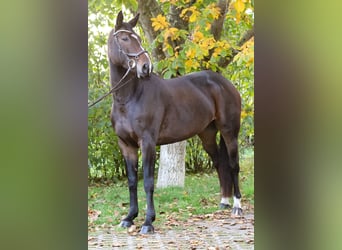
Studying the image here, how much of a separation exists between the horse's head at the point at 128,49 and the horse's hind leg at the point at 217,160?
1.22 feet

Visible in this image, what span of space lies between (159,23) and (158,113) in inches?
14.4

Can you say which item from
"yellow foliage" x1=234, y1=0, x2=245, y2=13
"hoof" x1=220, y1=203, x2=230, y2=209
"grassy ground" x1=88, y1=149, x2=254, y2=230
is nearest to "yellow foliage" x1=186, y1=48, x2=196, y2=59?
"yellow foliage" x1=234, y1=0, x2=245, y2=13

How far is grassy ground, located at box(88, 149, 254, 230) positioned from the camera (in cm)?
167

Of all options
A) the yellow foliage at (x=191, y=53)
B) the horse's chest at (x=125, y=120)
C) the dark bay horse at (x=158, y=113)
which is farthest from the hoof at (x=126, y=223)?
the yellow foliage at (x=191, y=53)

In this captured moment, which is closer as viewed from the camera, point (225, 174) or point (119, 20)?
point (119, 20)

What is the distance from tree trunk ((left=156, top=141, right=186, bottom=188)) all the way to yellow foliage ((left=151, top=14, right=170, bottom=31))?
48 cm

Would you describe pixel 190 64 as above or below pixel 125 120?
above

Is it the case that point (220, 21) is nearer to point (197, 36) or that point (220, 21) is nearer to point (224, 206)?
point (197, 36)

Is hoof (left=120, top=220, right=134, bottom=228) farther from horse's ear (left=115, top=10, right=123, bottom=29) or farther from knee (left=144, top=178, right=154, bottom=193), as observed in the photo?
horse's ear (left=115, top=10, right=123, bottom=29)

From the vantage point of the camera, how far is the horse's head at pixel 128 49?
65.2 inches

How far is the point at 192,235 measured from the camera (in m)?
1.72

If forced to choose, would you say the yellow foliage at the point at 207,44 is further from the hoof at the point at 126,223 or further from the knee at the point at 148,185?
the hoof at the point at 126,223

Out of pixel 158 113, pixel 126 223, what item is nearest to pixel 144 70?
pixel 158 113
